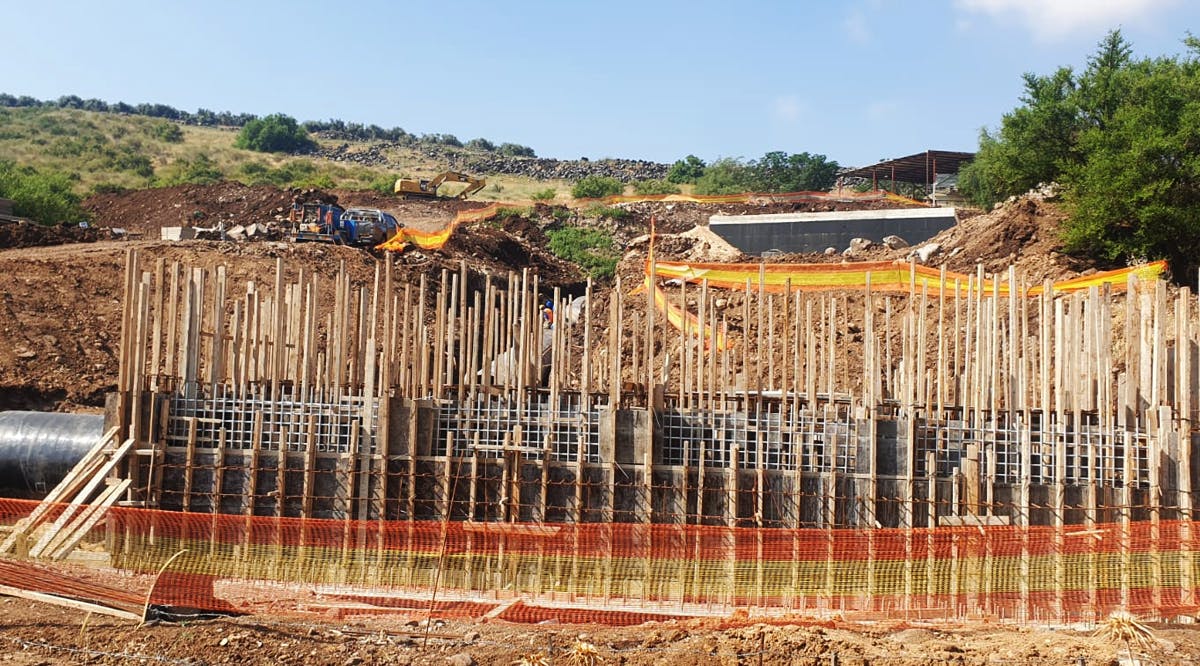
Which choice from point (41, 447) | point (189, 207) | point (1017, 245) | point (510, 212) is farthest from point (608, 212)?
point (41, 447)

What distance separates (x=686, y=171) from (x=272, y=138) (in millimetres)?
30292

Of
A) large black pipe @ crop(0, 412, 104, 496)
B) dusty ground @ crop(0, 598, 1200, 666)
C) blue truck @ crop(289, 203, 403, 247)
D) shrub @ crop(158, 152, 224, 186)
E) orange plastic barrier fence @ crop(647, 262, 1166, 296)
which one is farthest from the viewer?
shrub @ crop(158, 152, 224, 186)

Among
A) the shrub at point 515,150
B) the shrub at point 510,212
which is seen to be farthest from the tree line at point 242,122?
the shrub at point 510,212

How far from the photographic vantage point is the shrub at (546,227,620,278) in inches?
1524

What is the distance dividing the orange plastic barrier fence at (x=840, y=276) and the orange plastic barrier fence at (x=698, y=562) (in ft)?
38.5

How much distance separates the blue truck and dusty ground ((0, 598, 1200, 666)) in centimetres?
2318

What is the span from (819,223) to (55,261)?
20638 millimetres

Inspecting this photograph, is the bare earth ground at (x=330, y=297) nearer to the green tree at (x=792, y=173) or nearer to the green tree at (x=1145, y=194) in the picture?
the green tree at (x=1145, y=194)

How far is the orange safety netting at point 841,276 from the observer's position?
75.4ft

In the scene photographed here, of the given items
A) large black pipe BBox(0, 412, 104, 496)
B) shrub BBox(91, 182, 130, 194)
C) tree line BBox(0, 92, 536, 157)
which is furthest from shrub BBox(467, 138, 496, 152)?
large black pipe BBox(0, 412, 104, 496)

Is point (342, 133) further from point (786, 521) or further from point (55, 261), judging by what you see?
point (786, 521)

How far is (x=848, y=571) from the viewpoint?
11.5 meters

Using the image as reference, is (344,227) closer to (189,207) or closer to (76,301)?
(76,301)

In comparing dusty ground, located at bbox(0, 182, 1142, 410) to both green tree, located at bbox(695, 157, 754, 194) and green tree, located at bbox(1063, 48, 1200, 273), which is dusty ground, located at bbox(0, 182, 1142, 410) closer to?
green tree, located at bbox(1063, 48, 1200, 273)
